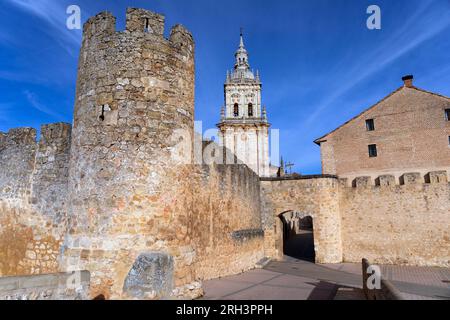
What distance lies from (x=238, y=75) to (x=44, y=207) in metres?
44.4

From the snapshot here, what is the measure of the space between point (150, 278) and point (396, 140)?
1820cm

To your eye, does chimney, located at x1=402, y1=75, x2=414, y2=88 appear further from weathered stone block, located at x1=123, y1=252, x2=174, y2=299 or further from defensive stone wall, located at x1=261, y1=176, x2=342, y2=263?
weathered stone block, located at x1=123, y1=252, x2=174, y2=299

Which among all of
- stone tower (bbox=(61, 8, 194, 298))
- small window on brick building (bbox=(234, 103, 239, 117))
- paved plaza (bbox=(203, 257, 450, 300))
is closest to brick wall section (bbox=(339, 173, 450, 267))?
paved plaza (bbox=(203, 257, 450, 300))

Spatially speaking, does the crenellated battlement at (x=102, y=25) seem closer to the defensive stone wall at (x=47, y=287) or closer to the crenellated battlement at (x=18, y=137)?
the crenellated battlement at (x=18, y=137)

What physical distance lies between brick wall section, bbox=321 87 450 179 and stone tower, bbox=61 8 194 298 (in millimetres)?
16156

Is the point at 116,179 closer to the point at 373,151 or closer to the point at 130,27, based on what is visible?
the point at 130,27

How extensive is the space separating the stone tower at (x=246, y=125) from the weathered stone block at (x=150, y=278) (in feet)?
127

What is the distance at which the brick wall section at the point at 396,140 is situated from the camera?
17.3 metres

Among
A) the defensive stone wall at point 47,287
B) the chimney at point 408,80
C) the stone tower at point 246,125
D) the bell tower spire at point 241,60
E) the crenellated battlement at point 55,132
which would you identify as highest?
the bell tower spire at point 241,60

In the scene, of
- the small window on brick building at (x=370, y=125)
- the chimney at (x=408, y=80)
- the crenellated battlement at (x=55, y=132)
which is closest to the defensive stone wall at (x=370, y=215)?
the small window on brick building at (x=370, y=125)

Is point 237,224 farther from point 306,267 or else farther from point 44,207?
point 44,207

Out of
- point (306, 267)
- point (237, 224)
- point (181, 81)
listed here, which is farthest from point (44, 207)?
point (306, 267)

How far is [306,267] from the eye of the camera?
1474 cm

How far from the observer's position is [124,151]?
201 inches
